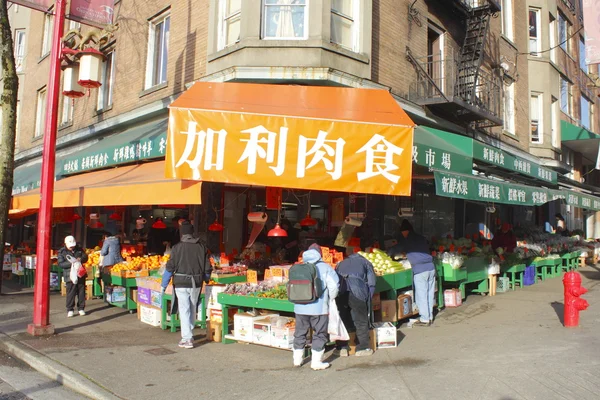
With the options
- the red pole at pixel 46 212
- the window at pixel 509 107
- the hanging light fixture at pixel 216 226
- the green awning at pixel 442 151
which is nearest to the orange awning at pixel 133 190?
the red pole at pixel 46 212

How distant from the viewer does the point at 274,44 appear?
32.2 ft

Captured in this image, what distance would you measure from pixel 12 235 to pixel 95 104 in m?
13.0

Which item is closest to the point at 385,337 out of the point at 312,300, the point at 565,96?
the point at 312,300

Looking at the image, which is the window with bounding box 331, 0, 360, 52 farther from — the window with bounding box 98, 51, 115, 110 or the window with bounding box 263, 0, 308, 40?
the window with bounding box 98, 51, 115, 110

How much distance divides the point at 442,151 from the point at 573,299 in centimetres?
324

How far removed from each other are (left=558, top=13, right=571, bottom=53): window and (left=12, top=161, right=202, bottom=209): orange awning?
18842 mm

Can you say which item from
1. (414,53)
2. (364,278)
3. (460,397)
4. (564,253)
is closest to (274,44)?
(414,53)

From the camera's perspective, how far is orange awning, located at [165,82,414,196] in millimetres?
6906

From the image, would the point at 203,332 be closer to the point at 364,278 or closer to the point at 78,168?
the point at 364,278

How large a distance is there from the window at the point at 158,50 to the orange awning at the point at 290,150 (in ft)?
21.8

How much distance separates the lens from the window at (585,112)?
24.0 meters

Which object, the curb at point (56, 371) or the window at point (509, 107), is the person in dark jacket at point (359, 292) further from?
the window at point (509, 107)

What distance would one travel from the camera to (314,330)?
6465mm

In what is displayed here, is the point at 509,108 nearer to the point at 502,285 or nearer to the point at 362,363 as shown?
the point at 502,285
